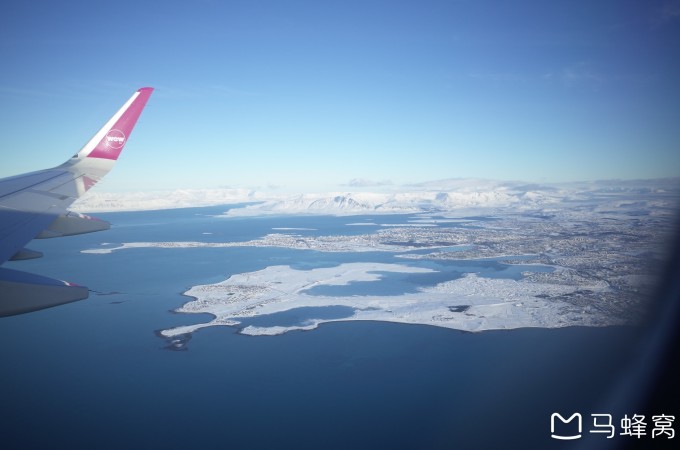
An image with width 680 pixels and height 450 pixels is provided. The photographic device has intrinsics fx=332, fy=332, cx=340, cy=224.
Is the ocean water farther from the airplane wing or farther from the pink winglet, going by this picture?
the pink winglet

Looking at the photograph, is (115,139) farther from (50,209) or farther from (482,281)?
(482,281)

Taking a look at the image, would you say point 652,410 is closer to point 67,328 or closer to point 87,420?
point 87,420

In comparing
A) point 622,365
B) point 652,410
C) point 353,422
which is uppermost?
point 652,410

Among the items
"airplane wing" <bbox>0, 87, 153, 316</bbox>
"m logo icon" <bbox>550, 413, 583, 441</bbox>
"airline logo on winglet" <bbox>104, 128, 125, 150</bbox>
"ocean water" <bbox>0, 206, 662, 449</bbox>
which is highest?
"airline logo on winglet" <bbox>104, 128, 125, 150</bbox>

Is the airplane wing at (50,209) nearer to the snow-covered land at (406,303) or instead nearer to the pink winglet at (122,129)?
the pink winglet at (122,129)

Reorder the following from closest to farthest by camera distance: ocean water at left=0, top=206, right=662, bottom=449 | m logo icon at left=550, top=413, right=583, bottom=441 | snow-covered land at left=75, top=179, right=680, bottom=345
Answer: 1. m logo icon at left=550, top=413, right=583, bottom=441
2. ocean water at left=0, top=206, right=662, bottom=449
3. snow-covered land at left=75, top=179, right=680, bottom=345

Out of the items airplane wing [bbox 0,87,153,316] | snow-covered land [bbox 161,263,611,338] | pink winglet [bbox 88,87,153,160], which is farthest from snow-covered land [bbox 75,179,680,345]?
pink winglet [bbox 88,87,153,160]

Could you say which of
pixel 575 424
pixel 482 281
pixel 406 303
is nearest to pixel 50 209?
pixel 575 424

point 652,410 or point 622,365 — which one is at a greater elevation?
point 652,410

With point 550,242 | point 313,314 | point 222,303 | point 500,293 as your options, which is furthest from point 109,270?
point 550,242
